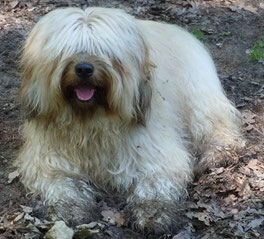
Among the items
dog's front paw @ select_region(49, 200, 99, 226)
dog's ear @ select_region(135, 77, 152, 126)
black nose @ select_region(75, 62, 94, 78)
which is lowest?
dog's front paw @ select_region(49, 200, 99, 226)

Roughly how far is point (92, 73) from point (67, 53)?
24 cm

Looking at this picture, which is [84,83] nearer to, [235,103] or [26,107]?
[26,107]

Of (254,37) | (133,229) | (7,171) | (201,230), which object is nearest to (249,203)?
(201,230)

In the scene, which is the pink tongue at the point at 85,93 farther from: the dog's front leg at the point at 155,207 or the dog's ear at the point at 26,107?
the dog's front leg at the point at 155,207

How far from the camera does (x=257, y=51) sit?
6.64m

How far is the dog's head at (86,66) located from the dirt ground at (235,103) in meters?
0.75

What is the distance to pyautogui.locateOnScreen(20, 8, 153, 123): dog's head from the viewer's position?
385 centimetres

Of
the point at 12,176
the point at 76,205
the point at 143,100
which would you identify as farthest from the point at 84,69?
the point at 12,176

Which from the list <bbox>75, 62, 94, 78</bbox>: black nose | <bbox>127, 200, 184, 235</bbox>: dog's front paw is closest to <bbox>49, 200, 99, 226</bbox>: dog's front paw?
<bbox>127, 200, 184, 235</bbox>: dog's front paw

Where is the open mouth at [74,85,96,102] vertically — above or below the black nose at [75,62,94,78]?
below

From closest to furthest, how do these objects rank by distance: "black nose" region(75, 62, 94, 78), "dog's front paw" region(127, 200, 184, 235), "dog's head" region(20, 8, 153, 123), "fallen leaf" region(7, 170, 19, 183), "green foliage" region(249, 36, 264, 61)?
"black nose" region(75, 62, 94, 78)
"dog's head" region(20, 8, 153, 123)
"dog's front paw" region(127, 200, 184, 235)
"fallen leaf" region(7, 170, 19, 183)
"green foliage" region(249, 36, 264, 61)

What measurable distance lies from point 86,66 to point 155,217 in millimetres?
1164

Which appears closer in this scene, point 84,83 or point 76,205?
point 84,83

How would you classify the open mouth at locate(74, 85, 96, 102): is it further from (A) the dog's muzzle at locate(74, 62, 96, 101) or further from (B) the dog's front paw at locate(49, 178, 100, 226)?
(B) the dog's front paw at locate(49, 178, 100, 226)
